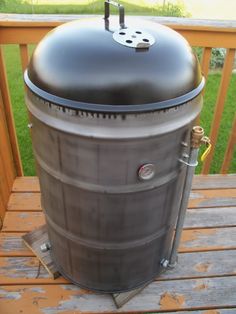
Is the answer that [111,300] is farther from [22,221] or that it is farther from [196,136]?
[196,136]

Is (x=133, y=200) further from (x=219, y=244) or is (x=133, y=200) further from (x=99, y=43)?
(x=219, y=244)

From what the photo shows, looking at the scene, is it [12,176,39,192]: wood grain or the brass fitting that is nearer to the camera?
the brass fitting

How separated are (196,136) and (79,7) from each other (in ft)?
28.4

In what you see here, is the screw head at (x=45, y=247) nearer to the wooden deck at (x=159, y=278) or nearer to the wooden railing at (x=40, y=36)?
the wooden deck at (x=159, y=278)

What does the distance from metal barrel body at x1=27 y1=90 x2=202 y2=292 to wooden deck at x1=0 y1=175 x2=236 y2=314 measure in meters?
0.15

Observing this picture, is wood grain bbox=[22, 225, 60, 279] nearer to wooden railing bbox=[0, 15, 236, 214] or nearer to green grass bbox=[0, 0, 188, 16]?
wooden railing bbox=[0, 15, 236, 214]

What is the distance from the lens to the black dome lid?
1.17m

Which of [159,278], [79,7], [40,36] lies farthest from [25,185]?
[79,7]

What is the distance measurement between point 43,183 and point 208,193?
1545 mm

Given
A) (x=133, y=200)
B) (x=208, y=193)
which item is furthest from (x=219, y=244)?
(x=133, y=200)

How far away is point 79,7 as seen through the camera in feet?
29.2

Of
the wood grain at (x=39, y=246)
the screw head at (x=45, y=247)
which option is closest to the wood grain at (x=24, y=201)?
the wood grain at (x=39, y=246)

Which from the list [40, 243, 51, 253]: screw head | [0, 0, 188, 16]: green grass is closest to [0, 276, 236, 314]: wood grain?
[40, 243, 51, 253]: screw head

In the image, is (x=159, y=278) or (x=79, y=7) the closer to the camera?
(x=159, y=278)
